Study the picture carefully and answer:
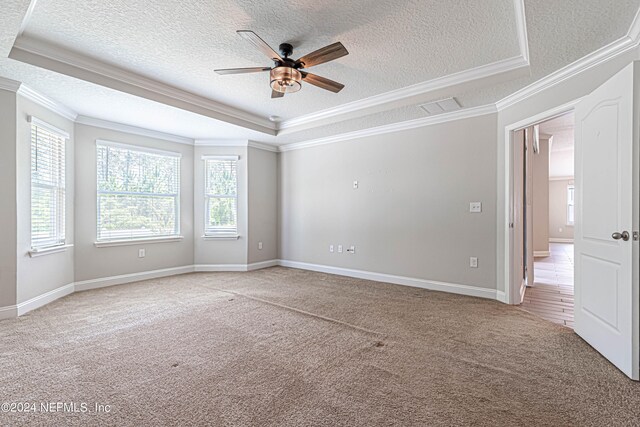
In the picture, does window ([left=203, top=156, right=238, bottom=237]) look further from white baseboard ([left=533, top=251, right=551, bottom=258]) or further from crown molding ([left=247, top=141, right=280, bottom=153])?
white baseboard ([left=533, top=251, right=551, bottom=258])

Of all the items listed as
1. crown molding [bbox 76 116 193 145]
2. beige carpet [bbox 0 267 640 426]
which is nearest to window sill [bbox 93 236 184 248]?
beige carpet [bbox 0 267 640 426]

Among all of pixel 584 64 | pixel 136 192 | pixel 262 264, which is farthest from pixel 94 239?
pixel 584 64

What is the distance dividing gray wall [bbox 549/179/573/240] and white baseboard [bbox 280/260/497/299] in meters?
9.85

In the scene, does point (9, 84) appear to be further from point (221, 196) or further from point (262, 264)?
point (262, 264)

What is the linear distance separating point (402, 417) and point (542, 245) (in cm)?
804

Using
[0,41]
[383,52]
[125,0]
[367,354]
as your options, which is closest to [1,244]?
[0,41]

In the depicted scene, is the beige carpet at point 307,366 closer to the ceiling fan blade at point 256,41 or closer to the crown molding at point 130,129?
the ceiling fan blade at point 256,41

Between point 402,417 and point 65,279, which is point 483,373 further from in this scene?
point 65,279

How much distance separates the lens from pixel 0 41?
2.51m

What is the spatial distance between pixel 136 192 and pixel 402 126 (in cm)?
439

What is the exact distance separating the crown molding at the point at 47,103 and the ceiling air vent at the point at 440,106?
4564 mm

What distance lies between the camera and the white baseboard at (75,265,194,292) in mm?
4469

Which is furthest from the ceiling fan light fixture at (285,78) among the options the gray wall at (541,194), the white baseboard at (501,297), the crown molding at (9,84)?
the gray wall at (541,194)

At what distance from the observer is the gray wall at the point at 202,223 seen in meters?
5.82
